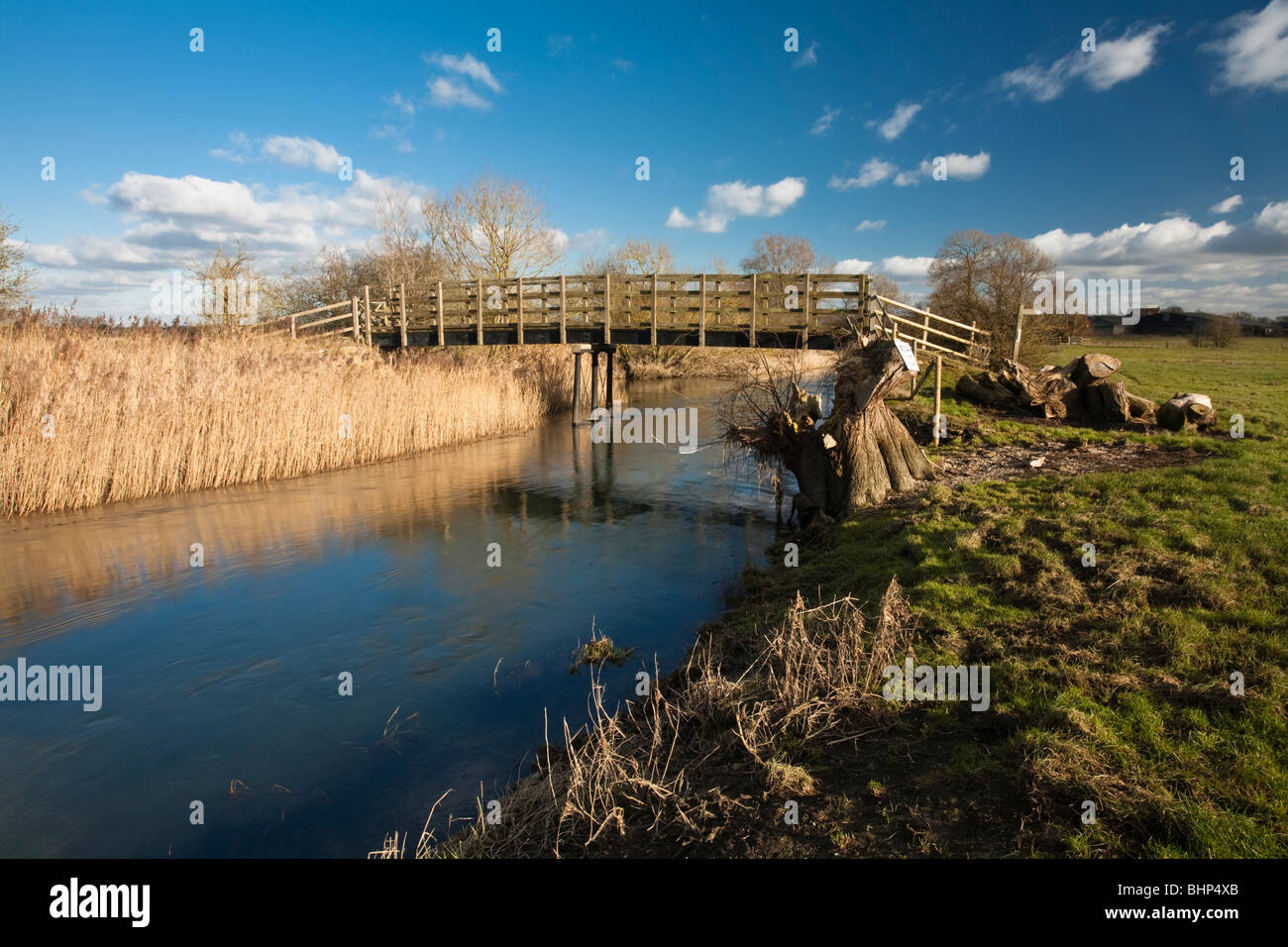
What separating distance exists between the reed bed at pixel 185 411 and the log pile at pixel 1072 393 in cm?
1699

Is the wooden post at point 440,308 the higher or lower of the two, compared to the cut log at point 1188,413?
higher

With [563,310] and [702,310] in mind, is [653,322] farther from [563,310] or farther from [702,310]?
[563,310]

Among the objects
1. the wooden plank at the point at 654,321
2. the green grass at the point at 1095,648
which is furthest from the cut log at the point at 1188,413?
the wooden plank at the point at 654,321

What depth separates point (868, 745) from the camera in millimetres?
5195

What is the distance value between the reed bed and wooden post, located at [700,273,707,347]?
28.5ft

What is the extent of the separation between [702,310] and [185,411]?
14.5 meters

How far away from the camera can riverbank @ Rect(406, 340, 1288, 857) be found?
4.09 m

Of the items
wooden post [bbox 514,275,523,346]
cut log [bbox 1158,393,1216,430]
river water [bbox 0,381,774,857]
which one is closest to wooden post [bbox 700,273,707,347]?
wooden post [bbox 514,275,523,346]

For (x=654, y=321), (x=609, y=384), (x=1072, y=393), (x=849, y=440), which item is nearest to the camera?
(x=849, y=440)

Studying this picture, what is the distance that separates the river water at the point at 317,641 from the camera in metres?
5.78

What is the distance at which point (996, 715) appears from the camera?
16.9ft

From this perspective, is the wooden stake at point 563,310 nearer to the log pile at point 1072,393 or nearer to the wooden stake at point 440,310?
the wooden stake at point 440,310

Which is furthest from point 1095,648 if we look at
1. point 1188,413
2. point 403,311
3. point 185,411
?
point 403,311
